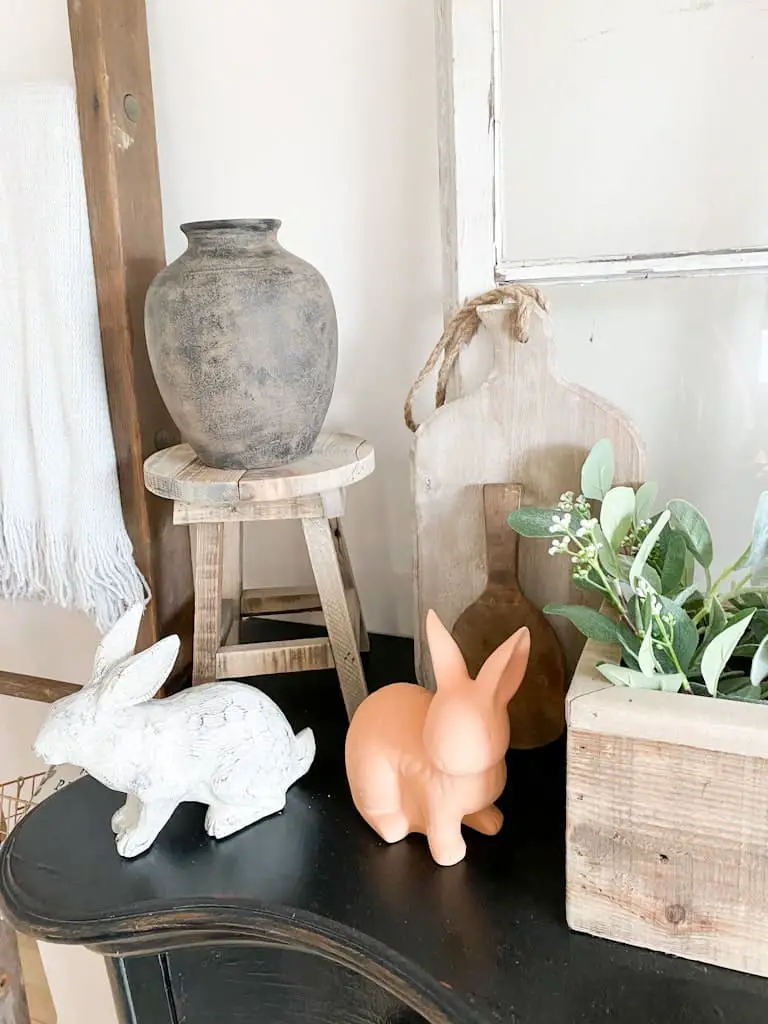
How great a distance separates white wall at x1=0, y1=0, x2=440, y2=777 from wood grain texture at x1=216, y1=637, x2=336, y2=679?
22 centimetres

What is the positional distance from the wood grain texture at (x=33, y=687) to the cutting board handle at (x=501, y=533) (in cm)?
62

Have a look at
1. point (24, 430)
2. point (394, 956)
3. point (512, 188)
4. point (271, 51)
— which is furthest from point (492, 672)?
point (271, 51)

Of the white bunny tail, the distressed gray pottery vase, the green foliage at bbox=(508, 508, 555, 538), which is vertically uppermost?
the distressed gray pottery vase

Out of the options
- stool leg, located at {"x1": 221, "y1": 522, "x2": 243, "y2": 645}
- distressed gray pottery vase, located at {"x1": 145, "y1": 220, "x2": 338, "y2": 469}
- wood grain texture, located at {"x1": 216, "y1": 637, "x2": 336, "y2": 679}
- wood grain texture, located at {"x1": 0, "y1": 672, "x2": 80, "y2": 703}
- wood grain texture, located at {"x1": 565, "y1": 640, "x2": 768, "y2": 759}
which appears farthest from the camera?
wood grain texture, located at {"x1": 0, "y1": 672, "x2": 80, "y2": 703}

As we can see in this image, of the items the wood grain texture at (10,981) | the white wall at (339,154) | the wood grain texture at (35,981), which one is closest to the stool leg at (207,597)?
the white wall at (339,154)

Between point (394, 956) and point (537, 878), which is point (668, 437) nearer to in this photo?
point (537, 878)

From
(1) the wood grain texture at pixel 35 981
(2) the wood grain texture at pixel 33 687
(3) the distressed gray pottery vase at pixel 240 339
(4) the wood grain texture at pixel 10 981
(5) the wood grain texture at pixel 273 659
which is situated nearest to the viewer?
(3) the distressed gray pottery vase at pixel 240 339

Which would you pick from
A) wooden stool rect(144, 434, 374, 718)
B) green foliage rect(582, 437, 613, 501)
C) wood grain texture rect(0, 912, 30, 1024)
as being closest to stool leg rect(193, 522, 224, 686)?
wooden stool rect(144, 434, 374, 718)

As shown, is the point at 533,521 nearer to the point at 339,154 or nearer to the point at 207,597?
the point at 207,597

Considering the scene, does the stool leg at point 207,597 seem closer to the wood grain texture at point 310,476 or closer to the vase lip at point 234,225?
the wood grain texture at point 310,476

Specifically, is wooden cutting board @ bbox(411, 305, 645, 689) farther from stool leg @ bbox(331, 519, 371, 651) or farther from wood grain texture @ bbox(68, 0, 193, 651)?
wood grain texture @ bbox(68, 0, 193, 651)

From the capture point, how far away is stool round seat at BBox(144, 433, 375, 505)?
2.58 feet

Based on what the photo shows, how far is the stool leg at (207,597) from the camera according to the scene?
856 millimetres

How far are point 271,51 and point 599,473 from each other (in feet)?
2.05
